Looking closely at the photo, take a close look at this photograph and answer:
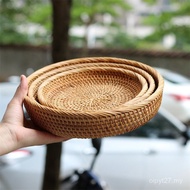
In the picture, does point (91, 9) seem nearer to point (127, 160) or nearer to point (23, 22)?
point (23, 22)

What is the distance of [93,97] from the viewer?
909 millimetres

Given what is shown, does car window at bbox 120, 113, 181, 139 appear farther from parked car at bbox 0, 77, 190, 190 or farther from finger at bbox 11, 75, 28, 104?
finger at bbox 11, 75, 28, 104

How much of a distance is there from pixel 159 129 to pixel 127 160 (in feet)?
1.53

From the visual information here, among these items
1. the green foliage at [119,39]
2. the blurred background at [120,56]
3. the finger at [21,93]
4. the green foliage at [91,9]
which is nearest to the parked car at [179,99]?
the blurred background at [120,56]

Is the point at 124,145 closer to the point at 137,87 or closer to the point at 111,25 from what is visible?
the point at 137,87

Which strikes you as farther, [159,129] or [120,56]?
[120,56]

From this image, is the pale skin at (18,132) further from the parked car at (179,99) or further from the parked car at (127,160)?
the parked car at (179,99)

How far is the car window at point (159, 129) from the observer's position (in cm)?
213

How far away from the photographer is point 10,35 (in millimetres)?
5938

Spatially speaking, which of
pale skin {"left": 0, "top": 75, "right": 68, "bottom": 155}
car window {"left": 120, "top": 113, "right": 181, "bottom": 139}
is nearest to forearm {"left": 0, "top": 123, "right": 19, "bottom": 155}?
pale skin {"left": 0, "top": 75, "right": 68, "bottom": 155}

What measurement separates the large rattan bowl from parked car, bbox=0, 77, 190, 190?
52 centimetres

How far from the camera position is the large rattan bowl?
0.70m

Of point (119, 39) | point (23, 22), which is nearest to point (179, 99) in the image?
point (119, 39)

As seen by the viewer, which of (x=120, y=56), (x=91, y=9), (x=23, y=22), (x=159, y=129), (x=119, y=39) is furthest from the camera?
(x=119, y=39)
